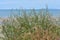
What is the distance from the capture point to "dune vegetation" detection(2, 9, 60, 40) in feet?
17.8

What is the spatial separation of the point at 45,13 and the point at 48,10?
156 mm

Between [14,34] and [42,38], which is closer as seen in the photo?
[42,38]

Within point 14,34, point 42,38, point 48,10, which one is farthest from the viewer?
point 48,10

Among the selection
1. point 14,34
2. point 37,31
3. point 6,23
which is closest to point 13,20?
point 6,23

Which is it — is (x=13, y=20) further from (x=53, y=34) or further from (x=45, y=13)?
(x=53, y=34)

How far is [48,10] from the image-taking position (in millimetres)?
6211

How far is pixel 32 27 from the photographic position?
18.8 feet

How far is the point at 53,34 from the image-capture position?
5.48 m

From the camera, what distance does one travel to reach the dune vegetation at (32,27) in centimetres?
543

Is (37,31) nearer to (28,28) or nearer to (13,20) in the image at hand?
(28,28)

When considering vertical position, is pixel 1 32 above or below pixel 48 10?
below

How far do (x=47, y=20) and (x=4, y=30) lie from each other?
100 cm

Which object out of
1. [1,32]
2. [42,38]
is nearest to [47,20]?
[42,38]

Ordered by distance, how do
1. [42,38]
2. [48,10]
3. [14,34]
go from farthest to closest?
[48,10] < [14,34] < [42,38]
